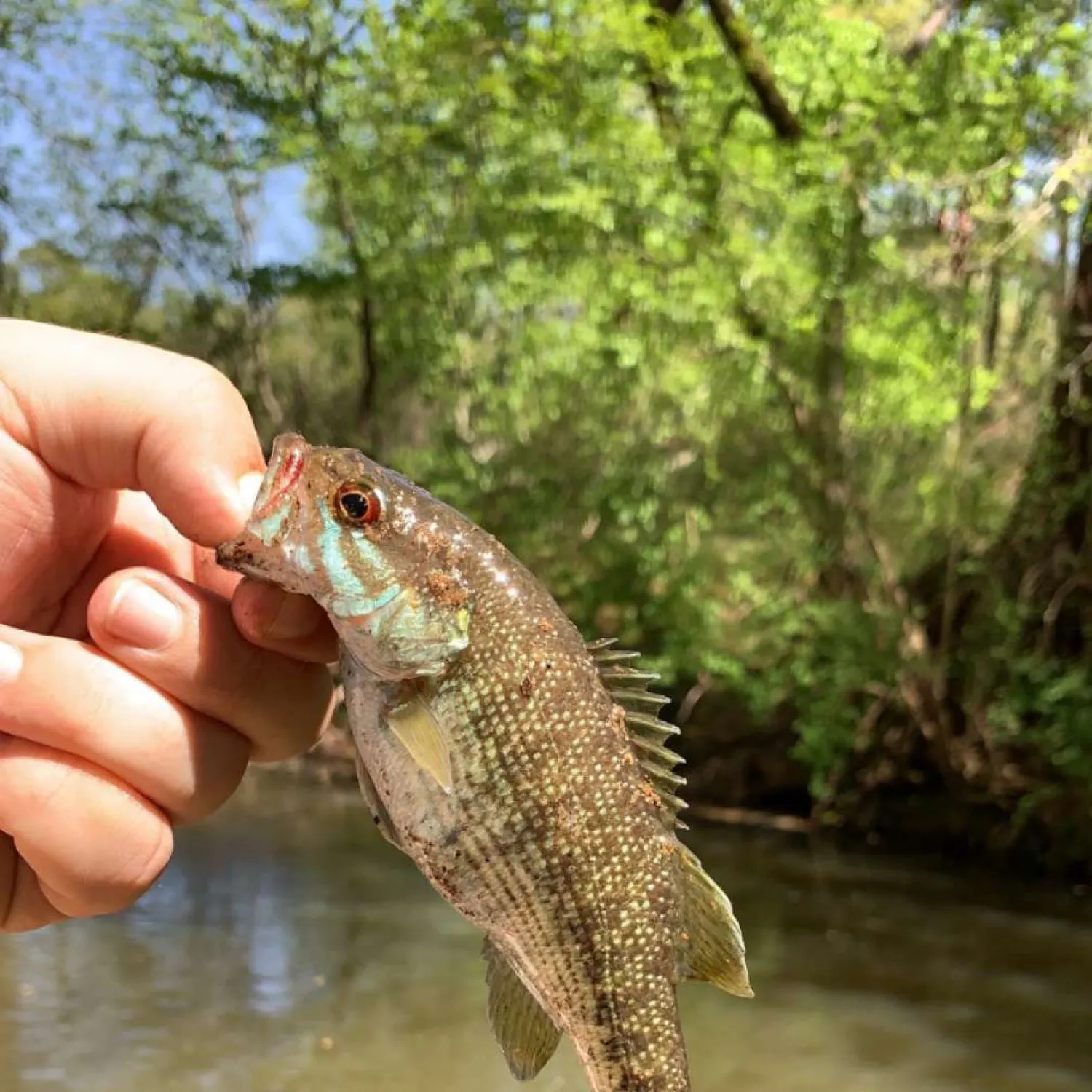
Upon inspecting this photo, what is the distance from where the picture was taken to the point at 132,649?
179 cm

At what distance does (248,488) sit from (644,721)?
821 millimetres

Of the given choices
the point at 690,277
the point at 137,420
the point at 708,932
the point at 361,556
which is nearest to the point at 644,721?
the point at 708,932

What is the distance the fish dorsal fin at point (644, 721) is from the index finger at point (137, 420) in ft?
2.31

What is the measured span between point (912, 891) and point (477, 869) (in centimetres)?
841

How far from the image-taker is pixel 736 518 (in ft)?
38.7

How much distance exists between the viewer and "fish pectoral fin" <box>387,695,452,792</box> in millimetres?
1662

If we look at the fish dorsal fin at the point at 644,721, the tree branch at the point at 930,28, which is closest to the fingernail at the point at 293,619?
the fish dorsal fin at the point at 644,721

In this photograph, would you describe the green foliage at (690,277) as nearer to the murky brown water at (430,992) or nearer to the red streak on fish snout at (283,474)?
the murky brown water at (430,992)

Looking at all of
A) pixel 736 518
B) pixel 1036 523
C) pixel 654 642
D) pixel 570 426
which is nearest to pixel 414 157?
pixel 570 426

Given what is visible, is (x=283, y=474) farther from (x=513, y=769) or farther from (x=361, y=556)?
(x=513, y=769)

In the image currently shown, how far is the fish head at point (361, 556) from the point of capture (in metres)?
1.66

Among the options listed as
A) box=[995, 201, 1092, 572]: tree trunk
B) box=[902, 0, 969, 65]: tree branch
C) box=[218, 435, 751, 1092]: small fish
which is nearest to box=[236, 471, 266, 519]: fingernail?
box=[218, 435, 751, 1092]: small fish

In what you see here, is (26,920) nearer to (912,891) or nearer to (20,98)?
(912,891)

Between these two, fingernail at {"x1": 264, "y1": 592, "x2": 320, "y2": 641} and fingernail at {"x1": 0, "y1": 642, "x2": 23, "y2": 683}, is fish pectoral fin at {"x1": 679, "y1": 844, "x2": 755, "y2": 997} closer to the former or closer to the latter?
fingernail at {"x1": 264, "y1": 592, "x2": 320, "y2": 641}
